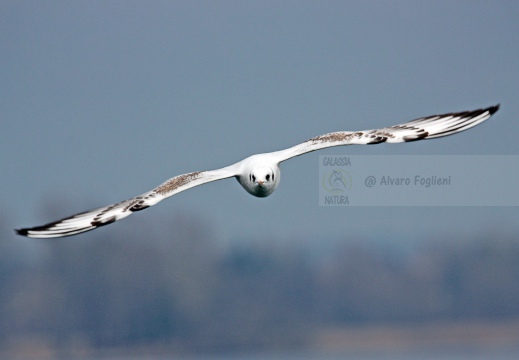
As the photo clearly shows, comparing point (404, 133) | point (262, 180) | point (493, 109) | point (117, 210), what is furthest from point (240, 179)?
point (493, 109)

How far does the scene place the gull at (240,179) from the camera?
74.6 ft

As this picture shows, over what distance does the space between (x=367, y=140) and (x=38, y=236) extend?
7582mm

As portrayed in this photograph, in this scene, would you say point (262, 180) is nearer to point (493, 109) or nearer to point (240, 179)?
point (240, 179)

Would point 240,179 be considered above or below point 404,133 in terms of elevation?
below

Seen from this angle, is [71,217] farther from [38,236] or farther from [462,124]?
[462,124]

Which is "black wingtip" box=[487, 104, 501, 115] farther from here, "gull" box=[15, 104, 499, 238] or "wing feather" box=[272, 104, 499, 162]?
"gull" box=[15, 104, 499, 238]

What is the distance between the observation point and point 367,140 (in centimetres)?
2375

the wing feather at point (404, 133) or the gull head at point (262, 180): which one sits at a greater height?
the wing feather at point (404, 133)

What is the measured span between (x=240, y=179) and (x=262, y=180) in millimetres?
922

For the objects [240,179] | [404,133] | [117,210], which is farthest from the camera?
[404,133]

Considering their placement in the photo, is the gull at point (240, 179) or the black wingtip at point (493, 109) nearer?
the gull at point (240, 179)

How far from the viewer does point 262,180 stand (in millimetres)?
22656

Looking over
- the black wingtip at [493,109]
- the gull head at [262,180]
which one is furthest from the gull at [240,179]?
the black wingtip at [493,109]

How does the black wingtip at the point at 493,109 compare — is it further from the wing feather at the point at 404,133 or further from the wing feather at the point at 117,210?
the wing feather at the point at 117,210
